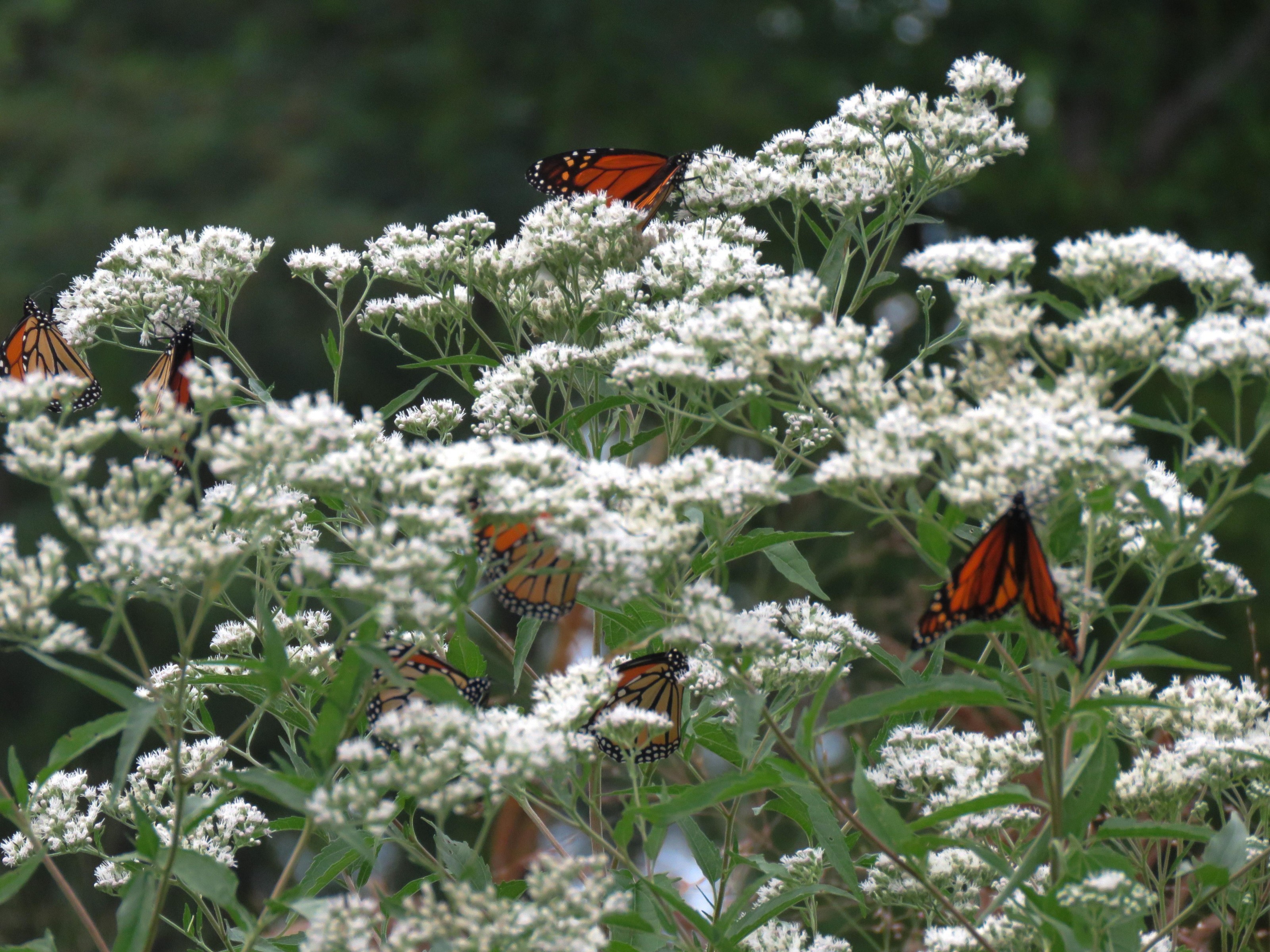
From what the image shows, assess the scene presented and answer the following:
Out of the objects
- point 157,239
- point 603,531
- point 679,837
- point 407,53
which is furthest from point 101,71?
point 603,531

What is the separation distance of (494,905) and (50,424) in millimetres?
1395

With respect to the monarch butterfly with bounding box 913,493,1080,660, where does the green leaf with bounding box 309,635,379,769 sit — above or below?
below

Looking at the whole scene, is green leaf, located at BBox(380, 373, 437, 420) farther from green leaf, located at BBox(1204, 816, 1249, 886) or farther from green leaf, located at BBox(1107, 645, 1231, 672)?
green leaf, located at BBox(1204, 816, 1249, 886)

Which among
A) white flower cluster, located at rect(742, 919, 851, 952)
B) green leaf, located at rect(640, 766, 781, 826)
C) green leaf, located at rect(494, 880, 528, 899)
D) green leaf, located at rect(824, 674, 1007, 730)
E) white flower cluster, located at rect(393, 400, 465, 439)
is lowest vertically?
green leaf, located at rect(494, 880, 528, 899)

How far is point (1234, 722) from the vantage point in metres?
3.23

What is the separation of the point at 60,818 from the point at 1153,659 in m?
2.88

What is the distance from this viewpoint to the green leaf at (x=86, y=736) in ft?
7.74

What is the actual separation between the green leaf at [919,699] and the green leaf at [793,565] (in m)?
0.81

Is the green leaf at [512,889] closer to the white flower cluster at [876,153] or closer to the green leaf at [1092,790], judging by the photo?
the green leaf at [1092,790]

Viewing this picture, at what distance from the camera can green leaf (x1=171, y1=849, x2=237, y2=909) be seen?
2.42m

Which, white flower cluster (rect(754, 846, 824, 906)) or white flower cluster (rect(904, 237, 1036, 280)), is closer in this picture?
white flower cluster (rect(904, 237, 1036, 280))

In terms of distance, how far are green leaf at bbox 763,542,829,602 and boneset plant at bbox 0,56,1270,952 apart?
12 millimetres

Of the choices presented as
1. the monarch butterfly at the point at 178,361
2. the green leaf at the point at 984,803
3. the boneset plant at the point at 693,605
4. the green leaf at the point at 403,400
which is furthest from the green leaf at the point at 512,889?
the monarch butterfly at the point at 178,361

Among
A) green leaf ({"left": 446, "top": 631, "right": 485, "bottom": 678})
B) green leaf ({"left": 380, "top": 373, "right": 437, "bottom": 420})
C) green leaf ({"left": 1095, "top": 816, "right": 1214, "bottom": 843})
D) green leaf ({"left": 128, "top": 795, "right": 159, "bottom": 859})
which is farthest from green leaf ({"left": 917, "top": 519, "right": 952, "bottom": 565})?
green leaf ({"left": 128, "top": 795, "right": 159, "bottom": 859})
